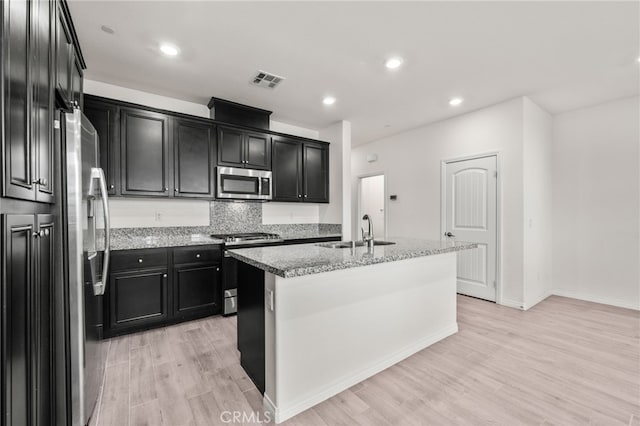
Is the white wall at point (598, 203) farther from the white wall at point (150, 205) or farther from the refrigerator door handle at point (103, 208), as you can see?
the refrigerator door handle at point (103, 208)

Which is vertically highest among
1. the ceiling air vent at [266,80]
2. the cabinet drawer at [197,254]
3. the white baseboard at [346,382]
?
the ceiling air vent at [266,80]

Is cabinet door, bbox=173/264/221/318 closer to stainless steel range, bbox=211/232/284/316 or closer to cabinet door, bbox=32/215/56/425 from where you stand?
stainless steel range, bbox=211/232/284/316

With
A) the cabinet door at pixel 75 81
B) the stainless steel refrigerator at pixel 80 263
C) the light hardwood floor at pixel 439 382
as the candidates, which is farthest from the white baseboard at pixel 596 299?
the cabinet door at pixel 75 81

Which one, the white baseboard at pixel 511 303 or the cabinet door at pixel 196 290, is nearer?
the cabinet door at pixel 196 290

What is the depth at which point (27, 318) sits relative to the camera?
3.60ft

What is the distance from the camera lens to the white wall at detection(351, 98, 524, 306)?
3.71 m

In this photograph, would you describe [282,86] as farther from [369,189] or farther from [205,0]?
[369,189]

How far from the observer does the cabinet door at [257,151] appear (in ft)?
12.9

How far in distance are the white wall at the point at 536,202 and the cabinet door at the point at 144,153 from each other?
4438mm

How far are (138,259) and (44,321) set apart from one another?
1.70 meters

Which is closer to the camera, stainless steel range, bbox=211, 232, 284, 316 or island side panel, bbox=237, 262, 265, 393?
island side panel, bbox=237, 262, 265, 393

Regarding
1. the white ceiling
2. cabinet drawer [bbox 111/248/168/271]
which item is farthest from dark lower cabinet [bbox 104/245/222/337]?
the white ceiling

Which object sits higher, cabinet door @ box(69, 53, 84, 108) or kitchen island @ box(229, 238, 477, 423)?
cabinet door @ box(69, 53, 84, 108)

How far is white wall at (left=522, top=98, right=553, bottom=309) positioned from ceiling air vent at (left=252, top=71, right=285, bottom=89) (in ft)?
10.3
